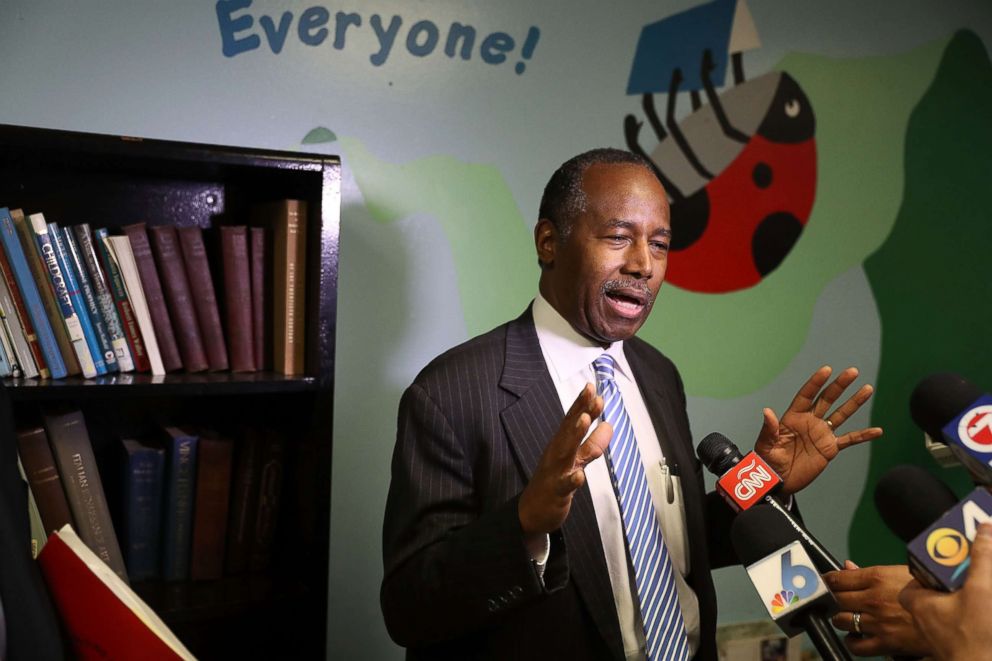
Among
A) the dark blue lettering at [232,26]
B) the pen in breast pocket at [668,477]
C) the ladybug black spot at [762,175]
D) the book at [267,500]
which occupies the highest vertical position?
the dark blue lettering at [232,26]

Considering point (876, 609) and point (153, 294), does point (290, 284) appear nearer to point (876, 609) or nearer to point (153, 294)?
point (153, 294)

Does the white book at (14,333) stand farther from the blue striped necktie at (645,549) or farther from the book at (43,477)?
the blue striped necktie at (645,549)

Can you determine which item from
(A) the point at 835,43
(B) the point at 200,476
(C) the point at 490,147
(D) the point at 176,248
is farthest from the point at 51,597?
(A) the point at 835,43

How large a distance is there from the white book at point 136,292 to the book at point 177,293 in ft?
0.15

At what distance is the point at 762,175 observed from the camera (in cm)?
253

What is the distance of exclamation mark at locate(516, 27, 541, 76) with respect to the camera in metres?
2.24

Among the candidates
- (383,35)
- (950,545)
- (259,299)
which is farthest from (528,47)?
(950,545)

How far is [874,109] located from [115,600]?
2.54 metres

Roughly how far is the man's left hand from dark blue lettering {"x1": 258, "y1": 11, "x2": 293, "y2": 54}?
1.39m

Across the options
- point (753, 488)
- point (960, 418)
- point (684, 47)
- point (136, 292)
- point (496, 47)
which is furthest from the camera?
point (684, 47)

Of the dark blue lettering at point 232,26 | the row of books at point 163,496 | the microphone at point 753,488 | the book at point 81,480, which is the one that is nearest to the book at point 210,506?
the row of books at point 163,496

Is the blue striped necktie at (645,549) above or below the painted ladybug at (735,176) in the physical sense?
below

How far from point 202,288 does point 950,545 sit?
1.40 metres

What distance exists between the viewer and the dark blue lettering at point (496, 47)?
219cm
